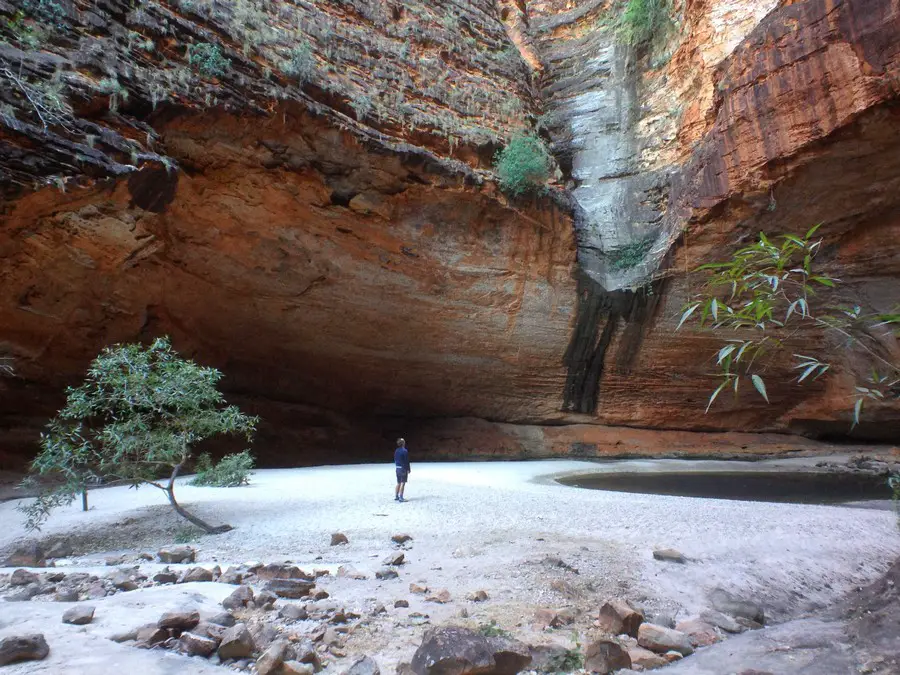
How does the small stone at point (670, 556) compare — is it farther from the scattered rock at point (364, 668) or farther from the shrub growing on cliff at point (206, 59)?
the shrub growing on cliff at point (206, 59)

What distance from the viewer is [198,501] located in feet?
21.3

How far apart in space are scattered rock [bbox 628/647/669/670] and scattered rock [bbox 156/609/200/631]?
2.10m

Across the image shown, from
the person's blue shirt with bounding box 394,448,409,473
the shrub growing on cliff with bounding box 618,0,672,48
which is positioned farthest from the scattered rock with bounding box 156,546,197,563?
the shrub growing on cliff with bounding box 618,0,672,48

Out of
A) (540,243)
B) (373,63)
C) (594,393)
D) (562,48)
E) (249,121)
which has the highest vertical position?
(562,48)

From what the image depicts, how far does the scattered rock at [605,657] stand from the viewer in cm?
235

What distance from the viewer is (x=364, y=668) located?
2.23 metres

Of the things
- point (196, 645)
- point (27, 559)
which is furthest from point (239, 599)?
point (27, 559)

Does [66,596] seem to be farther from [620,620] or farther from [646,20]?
[646,20]

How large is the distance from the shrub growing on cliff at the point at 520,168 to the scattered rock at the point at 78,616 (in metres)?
10.8

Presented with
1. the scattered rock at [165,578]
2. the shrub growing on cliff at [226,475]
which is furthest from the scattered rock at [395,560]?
the shrub growing on cliff at [226,475]

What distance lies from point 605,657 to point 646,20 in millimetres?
16978

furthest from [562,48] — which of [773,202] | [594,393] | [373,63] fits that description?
[594,393]

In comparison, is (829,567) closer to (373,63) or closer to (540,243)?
(540,243)

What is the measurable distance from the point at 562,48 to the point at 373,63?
8.37 meters
